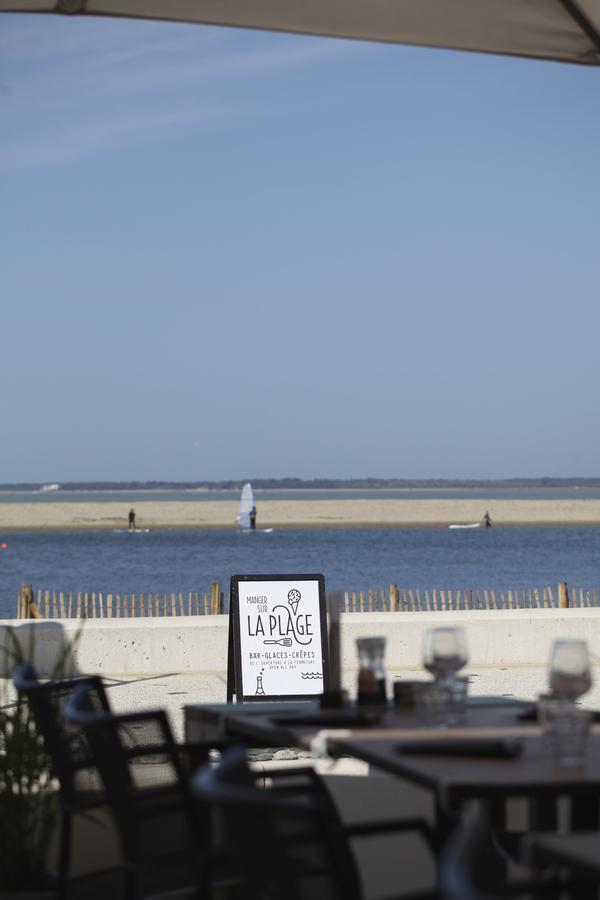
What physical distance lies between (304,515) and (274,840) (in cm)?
10546

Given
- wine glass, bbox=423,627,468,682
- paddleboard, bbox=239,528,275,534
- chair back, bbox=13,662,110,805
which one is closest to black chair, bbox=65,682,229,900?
chair back, bbox=13,662,110,805

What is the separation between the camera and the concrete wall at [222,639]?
11.8 meters

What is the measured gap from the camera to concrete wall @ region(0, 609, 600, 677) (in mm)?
11836

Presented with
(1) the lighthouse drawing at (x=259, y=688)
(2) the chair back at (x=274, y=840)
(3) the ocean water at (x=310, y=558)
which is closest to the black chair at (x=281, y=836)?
(2) the chair back at (x=274, y=840)

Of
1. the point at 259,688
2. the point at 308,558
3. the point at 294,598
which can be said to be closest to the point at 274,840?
the point at 259,688

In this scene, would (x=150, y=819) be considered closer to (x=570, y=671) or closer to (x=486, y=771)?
(x=486, y=771)

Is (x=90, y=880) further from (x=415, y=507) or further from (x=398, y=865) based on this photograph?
(x=415, y=507)

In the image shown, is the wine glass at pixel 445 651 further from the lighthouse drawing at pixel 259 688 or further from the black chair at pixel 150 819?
the lighthouse drawing at pixel 259 688

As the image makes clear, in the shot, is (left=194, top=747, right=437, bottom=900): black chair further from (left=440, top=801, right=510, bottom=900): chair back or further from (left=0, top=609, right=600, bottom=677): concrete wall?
(left=0, top=609, right=600, bottom=677): concrete wall

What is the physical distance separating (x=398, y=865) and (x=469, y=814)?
3.66m

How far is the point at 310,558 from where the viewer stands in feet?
221

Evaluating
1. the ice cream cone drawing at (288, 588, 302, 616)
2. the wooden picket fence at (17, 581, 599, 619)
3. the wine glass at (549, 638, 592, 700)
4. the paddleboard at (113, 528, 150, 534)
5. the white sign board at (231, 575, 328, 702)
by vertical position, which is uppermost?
the paddleboard at (113, 528, 150, 534)

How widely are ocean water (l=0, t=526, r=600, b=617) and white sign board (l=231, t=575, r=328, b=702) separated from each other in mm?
28138

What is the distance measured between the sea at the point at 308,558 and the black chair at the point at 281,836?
33.7 meters
